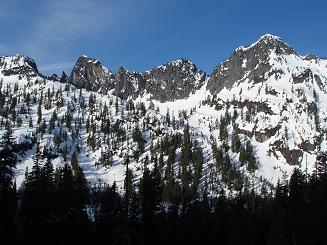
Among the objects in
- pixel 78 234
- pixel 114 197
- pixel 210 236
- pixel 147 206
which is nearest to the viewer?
pixel 78 234

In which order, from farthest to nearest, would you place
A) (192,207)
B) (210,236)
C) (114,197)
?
(192,207), (210,236), (114,197)

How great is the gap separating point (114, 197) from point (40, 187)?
108 ft

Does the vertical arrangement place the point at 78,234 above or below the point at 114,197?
below

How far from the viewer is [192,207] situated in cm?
11662

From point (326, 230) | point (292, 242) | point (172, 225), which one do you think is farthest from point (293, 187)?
point (172, 225)

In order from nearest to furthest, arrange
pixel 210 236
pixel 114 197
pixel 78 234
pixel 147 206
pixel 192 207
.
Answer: pixel 78 234
pixel 147 206
pixel 114 197
pixel 210 236
pixel 192 207

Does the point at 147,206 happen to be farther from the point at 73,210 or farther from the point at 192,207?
the point at 192,207

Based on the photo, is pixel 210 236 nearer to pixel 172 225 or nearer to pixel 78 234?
pixel 172 225

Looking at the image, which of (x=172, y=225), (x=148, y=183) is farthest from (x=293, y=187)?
(x=172, y=225)

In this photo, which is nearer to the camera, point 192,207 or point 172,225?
point 172,225

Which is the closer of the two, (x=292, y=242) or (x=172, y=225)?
(x=292, y=242)

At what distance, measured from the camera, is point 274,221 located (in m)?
71.8

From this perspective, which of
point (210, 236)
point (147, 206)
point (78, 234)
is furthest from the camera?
point (210, 236)

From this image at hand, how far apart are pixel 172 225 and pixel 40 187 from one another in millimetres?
48236
